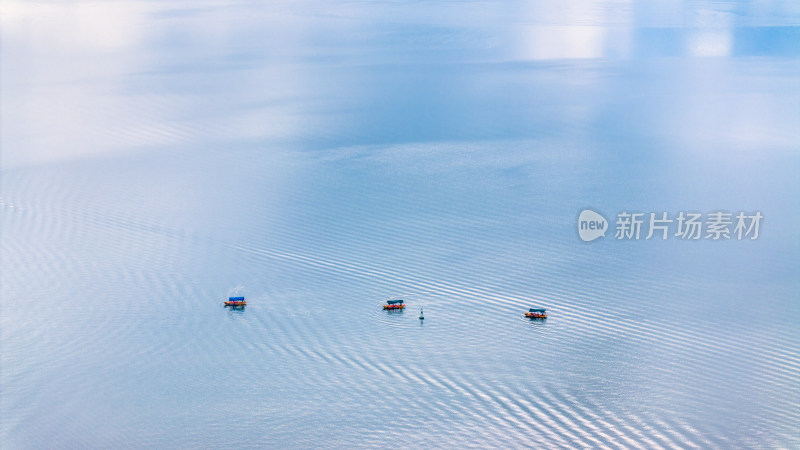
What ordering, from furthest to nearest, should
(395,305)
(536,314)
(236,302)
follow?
1. (236,302)
2. (395,305)
3. (536,314)

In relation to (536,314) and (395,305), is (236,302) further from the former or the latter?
(536,314)

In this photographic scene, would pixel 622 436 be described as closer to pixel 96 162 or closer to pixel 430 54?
pixel 96 162

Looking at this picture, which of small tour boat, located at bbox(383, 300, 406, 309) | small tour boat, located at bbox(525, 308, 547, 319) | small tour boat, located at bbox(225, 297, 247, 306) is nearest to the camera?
small tour boat, located at bbox(525, 308, 547, 319)

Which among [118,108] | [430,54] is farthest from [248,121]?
[430,54]

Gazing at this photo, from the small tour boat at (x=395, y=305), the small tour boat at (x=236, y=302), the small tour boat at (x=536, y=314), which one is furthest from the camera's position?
the small tour boat at (x=236, y=302)

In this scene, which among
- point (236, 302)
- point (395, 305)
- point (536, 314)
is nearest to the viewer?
point (536, 314)

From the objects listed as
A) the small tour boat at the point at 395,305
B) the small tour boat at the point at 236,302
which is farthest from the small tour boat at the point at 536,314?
the small tour boat at the point at 236,302

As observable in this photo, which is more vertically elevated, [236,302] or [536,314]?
[236,302]

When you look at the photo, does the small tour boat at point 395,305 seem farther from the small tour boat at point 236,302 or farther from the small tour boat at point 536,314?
the small tour boat at point 236,302

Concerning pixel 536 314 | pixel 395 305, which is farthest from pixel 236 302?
pixel 536 314

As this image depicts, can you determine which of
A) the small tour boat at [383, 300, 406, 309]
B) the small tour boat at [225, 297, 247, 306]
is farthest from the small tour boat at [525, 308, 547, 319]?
the small tour boat at [225, 297, 247, 306]

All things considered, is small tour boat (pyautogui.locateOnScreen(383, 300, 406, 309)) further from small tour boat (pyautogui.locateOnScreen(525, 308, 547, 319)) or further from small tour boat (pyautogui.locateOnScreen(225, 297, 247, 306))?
small tour boat (pyautogui.locateOnScreen(225, 297, 247, 306))
